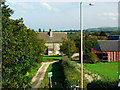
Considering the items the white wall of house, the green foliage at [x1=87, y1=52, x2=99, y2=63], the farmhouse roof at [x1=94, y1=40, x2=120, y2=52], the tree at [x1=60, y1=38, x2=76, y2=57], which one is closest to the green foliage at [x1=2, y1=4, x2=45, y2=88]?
the green foliage at [x1=87, y1=52, x2=99, y2=63]

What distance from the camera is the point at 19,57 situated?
1292 cm

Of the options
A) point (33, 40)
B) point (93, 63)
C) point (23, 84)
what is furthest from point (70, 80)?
point (93, 63)

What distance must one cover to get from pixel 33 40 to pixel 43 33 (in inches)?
994

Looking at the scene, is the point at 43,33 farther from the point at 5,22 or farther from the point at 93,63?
the point at 5,22

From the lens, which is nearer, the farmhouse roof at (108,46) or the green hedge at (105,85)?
the green hedge at (105,85)

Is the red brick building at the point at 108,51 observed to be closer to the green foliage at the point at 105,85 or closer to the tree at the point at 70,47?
the tree at the point at 70,47

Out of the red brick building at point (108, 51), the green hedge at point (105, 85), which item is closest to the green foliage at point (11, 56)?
the green hedge at point (105, 85)

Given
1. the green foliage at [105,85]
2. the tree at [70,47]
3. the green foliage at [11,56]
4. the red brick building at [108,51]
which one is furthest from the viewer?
the tree at [70,47]

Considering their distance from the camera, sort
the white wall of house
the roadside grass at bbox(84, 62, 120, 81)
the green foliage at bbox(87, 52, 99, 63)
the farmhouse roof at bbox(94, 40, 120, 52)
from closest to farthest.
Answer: the roadside grass at bbox(84, 62, 120, 81)
the green foliage at bbox(87, 52, 99, 63)
the farmhouse roof at bbox(94, 40, 120, 52)
the white wall of house

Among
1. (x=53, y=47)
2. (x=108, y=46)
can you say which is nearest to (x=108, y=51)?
(x=108, y=46)

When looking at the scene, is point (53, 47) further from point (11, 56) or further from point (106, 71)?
point (11, 56)

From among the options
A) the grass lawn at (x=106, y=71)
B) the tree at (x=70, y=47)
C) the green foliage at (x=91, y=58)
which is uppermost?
the tree at (x=70, y=47)

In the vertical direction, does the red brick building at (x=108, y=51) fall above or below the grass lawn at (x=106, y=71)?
above

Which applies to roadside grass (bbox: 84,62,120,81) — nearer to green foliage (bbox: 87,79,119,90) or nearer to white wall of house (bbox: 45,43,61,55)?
green foliage (bbox: 87,79,119,90)
